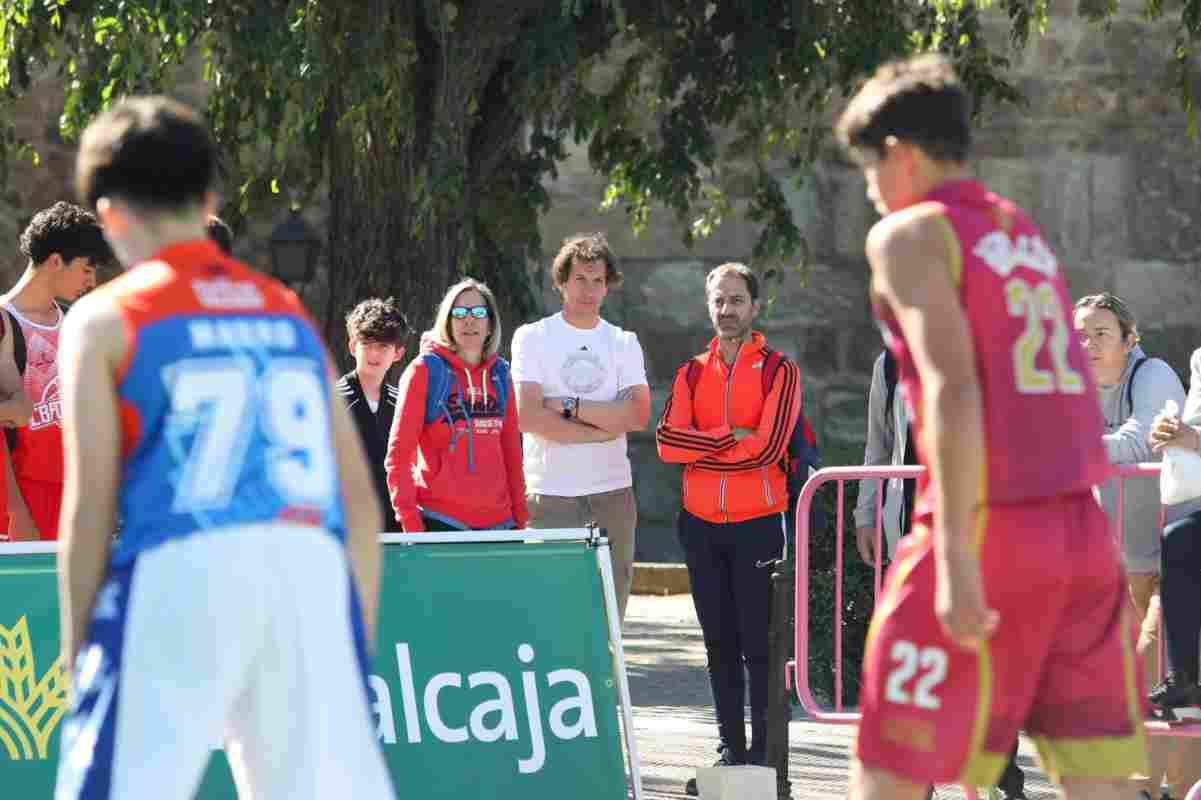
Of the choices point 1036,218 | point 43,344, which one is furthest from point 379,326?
point 1036,218

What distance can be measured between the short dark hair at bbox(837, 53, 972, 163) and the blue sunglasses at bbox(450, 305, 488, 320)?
4077mm

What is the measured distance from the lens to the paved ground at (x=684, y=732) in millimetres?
8289

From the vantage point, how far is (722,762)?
818cm

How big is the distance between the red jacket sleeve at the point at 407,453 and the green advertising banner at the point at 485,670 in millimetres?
1353

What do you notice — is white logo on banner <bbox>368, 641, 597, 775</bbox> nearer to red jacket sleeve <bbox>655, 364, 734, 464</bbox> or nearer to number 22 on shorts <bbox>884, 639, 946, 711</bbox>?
red jacket sleeve <bbox>655, 364, 734, 464</bbox>

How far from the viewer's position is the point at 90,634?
3895 mm

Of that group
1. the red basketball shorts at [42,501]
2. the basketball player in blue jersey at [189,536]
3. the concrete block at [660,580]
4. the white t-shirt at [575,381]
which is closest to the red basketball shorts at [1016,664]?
the basketball player in blue jersey at [189,536]

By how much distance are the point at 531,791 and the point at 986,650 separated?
2.78 meters

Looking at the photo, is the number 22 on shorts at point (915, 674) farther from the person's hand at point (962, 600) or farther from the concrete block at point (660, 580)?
the concrete block at point (660, 580)

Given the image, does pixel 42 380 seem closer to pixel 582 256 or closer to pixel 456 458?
pixel 456 458

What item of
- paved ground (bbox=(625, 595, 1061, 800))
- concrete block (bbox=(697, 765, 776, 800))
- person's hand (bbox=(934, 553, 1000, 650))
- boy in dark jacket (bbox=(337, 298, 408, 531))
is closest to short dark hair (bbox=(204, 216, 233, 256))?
boy in dark jacket (bbox=(337, 298, 408, 531))

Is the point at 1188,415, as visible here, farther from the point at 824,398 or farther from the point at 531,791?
the point at 824,398

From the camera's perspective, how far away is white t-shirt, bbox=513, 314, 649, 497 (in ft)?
28.8

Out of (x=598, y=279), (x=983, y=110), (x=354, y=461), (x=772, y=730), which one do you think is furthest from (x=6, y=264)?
(x=354, y=461)
